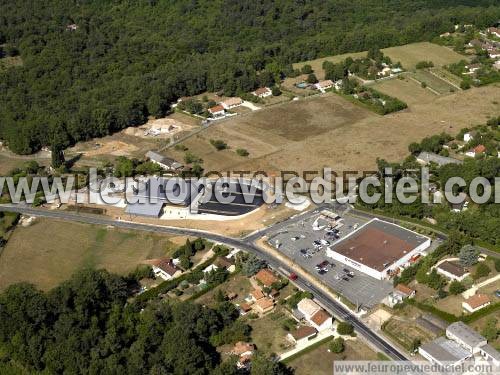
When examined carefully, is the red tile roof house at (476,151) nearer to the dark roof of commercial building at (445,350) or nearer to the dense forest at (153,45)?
the dark roof of commercial building at (445,350)

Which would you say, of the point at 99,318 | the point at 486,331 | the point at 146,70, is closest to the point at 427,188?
the point at 486,331

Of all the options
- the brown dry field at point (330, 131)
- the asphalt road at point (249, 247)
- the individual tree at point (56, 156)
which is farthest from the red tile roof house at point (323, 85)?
the asphalt road at point (249, 247)

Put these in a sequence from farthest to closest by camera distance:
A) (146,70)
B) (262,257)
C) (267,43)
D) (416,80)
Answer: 1. (267,43)
2. (146,70)
3. (416,80)
4. (262,257)

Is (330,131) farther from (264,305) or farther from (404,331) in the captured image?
(404,331)

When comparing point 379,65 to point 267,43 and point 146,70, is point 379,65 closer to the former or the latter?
point 267,43

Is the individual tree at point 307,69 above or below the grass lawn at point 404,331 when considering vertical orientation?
above

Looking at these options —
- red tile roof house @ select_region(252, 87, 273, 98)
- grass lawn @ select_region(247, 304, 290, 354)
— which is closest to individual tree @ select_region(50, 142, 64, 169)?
red tile roof house @ select_region(252, 87, 273, 98)
